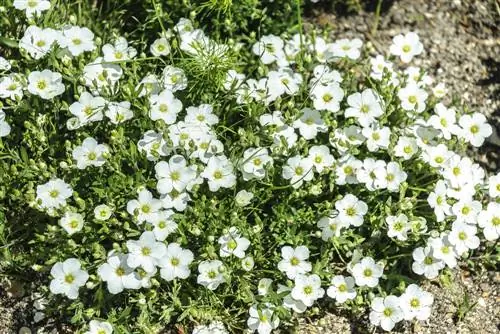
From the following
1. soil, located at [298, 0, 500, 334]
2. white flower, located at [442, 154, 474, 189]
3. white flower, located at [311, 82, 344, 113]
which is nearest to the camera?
white flower, located at [442, 154, 474, 189]

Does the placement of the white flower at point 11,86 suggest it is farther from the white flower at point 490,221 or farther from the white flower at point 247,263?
the white flower at point 490,221

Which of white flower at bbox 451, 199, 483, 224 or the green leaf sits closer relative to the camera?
white flower at bbox 451, 199, 483, 224

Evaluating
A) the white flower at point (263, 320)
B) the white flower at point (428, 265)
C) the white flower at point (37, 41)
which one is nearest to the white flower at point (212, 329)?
the white flower at point (263, 320)

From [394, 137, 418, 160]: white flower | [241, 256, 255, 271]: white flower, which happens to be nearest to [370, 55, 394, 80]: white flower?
[394, 137, 418, 160]: white flower

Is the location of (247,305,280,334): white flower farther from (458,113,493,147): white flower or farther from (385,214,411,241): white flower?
(458,113,493,147): white flower

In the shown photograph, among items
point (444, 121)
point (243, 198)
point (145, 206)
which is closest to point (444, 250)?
point (444, 121)

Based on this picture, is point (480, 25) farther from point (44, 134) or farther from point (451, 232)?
point (44, 134)
